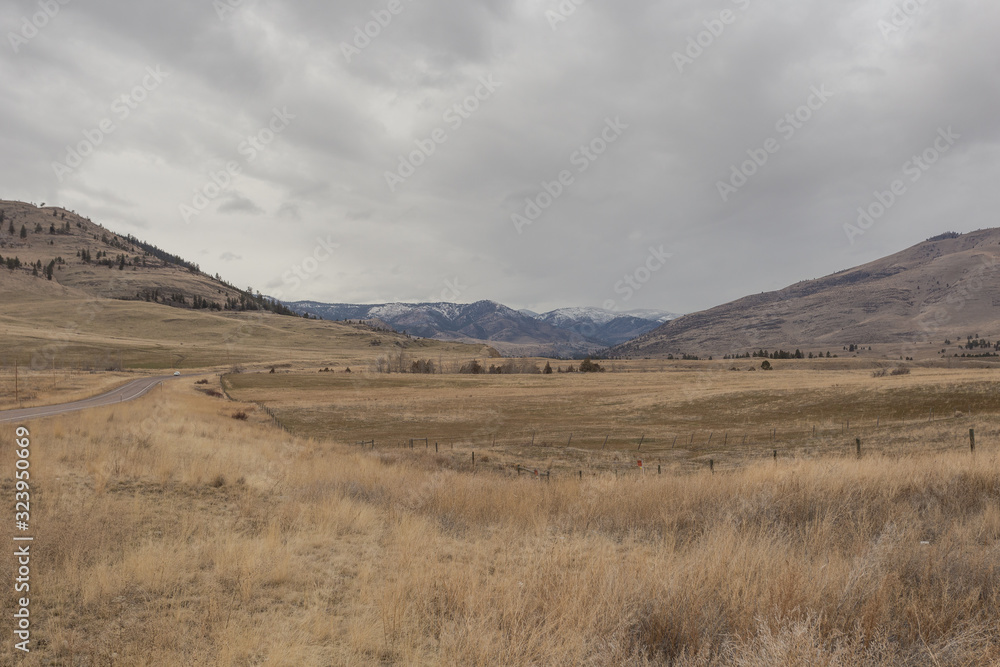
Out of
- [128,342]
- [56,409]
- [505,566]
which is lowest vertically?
[56,409]

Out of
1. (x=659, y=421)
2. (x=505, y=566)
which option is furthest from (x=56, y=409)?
(x=659, y=421)

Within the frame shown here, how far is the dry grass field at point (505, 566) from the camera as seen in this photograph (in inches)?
185

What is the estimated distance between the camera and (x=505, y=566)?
23.2 feet

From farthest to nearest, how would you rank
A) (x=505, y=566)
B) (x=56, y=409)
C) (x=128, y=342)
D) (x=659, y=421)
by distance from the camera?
(x=128, y=342)
(x=659, y=421)
(x=56, y=409)
(x=505, y=566)

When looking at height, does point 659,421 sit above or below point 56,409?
below

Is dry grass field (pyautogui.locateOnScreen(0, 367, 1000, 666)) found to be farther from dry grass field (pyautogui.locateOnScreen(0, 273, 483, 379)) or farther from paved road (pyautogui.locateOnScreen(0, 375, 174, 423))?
dry grass field (pyautogui.locateOnScreen(0, 273, 483, 379))

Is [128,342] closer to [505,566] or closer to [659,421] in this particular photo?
[659,421]

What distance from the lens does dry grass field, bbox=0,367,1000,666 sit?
15.4 feet

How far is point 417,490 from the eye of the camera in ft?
42.2

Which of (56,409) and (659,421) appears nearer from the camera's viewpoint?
(56,409)

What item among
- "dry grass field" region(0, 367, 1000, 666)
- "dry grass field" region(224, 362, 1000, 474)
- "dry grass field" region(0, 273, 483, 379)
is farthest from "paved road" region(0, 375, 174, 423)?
"dry grass field" region(0, 273, 483, 379)

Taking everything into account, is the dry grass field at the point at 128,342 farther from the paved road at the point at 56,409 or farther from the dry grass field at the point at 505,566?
the dry grass field at the point at 505,566

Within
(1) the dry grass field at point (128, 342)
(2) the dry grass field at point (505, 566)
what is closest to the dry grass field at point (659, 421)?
(2) the dry grass field at point (505, 566)

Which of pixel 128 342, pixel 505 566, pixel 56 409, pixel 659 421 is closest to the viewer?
pixel 505 566
